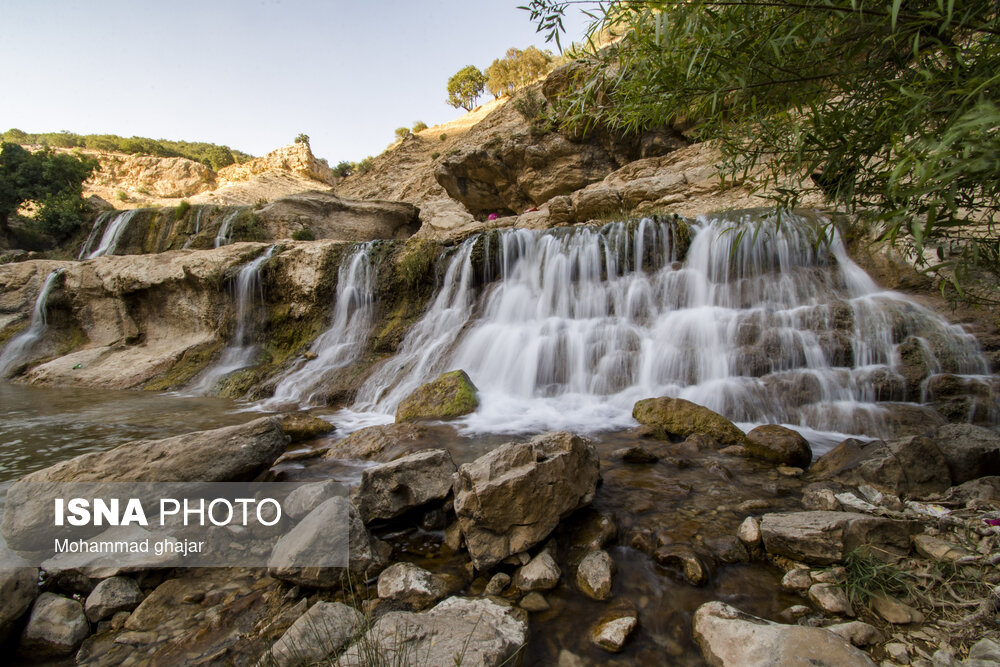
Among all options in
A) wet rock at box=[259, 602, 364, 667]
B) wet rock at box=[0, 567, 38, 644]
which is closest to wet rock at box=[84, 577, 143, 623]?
wet rock at box=[0, 567, 38, 644]

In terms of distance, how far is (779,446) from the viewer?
12.9 ft

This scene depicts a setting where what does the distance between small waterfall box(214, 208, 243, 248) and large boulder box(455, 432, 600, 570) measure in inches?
769

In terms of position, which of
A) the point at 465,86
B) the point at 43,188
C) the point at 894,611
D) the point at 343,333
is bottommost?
the point at 894,611

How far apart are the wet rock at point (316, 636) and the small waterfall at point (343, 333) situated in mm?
7270

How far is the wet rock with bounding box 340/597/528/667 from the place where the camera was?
5.53 ft

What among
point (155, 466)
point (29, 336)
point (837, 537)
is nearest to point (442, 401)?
point (155, 466)

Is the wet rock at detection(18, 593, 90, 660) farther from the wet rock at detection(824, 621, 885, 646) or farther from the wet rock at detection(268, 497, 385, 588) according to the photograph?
the wet rock at detection(824, 621, 885, 646)

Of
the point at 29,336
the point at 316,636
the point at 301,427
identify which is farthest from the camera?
the point at 29,336

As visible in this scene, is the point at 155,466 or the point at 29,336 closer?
the point at 155,466

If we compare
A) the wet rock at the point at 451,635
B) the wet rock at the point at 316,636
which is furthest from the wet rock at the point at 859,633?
the wet rock at the point at 316,636

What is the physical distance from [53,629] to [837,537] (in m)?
4.19

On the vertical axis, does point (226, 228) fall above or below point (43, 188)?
below

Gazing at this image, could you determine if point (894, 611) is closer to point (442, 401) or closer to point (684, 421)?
point (684, 421)

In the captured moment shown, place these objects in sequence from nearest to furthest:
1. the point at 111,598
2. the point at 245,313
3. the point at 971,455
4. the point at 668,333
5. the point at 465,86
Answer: the point at 111,598 < the point at 971,455 < the point at 668,333 < the point at 245,313 < the point at 465,86
